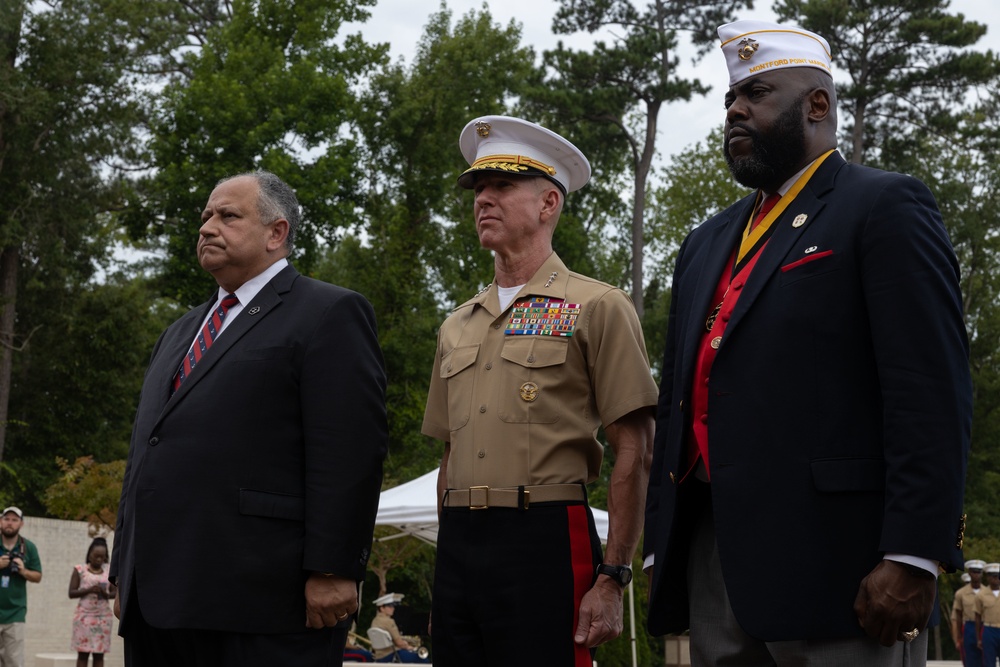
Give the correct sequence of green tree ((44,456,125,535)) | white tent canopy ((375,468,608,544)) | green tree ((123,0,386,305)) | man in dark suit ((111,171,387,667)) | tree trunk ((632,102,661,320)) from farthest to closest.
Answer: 1. tree trunk ((632,102,661,320))
2. green tree ((123,0,386,305))
3. green tree ((44,456,125,535))
4. white tent canopy ((375,468,608,544))
5. man in dark suit ((111,171,387,667))

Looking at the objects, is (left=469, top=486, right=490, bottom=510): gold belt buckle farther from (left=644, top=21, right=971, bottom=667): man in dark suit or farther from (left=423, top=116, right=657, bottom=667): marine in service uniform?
(left=644, top=21, right=971, bottom=667): man in dark suit

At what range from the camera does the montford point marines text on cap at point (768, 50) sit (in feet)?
10.2

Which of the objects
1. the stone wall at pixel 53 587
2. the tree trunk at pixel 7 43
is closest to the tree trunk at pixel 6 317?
the tree trunk at pixel 7 43

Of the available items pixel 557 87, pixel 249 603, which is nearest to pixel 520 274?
pixel 249 603

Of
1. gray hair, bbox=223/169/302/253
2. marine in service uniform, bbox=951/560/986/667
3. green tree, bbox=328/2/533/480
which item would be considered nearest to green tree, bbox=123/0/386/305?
green tree, bbox=328/2/533/480

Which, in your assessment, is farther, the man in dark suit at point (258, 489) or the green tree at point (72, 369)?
the green tree at point (72, 369)

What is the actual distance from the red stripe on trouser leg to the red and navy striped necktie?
1.29 meters

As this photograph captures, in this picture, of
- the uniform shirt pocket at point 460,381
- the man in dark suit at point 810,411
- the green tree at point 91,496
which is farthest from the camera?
the green tree at point 91,496

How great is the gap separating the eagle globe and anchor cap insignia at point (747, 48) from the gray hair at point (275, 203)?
1645 mm

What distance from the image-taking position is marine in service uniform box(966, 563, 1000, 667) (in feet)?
55.0

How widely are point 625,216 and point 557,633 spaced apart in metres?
37.9

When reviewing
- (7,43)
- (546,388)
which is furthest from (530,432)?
(7,43)

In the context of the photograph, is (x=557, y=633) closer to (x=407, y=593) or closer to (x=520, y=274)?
(x=520, y=274)

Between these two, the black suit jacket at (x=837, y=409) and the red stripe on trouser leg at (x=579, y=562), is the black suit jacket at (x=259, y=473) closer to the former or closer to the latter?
the red stripe on trouser leg at (x=579, y=562)
